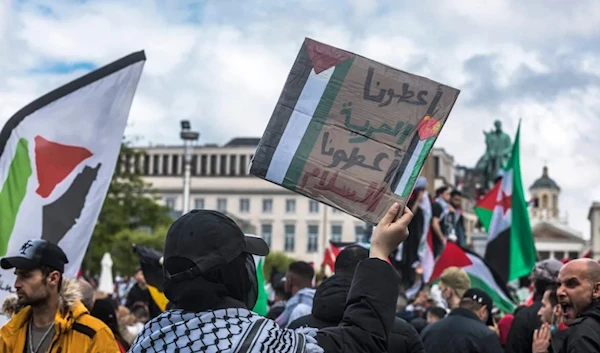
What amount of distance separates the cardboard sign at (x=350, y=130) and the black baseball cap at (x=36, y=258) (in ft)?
6.10

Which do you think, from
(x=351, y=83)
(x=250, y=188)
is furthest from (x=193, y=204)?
(x=351, y=83)

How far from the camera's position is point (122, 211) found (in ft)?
165

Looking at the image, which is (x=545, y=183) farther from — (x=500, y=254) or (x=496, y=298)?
(x=496, y=298)

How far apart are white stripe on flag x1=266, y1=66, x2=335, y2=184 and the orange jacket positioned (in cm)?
173

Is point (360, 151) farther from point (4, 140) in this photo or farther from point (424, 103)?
point (4, 140)

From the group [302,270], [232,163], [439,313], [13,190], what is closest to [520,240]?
[439,313]

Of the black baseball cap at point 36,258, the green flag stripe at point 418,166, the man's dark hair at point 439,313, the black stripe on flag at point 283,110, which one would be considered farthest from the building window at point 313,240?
the green flag stripe at point 418,166

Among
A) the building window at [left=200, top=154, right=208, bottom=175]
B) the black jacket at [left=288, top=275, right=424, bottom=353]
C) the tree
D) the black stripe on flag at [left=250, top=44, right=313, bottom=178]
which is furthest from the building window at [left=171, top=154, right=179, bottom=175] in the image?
the black stripe on flag at [left=250, top=44, right=313, bottom=178]

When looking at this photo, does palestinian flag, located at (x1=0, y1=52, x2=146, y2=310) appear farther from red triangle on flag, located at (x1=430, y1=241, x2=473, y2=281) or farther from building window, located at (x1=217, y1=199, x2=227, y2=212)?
building window, located at (x1=217, y1=199, x2=227, y2=212)

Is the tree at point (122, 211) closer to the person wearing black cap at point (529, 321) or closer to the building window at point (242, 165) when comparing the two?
the person wearing black cap at point (529, 321)

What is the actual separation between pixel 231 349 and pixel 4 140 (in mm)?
3969

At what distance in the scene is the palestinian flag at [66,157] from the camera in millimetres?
5938

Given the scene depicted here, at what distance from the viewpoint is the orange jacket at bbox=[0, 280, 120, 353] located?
4.40 m

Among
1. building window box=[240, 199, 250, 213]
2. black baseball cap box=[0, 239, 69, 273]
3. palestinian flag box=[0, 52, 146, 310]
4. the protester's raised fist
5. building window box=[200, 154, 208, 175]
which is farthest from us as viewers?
building window box=[200, 154, 208, 175]
